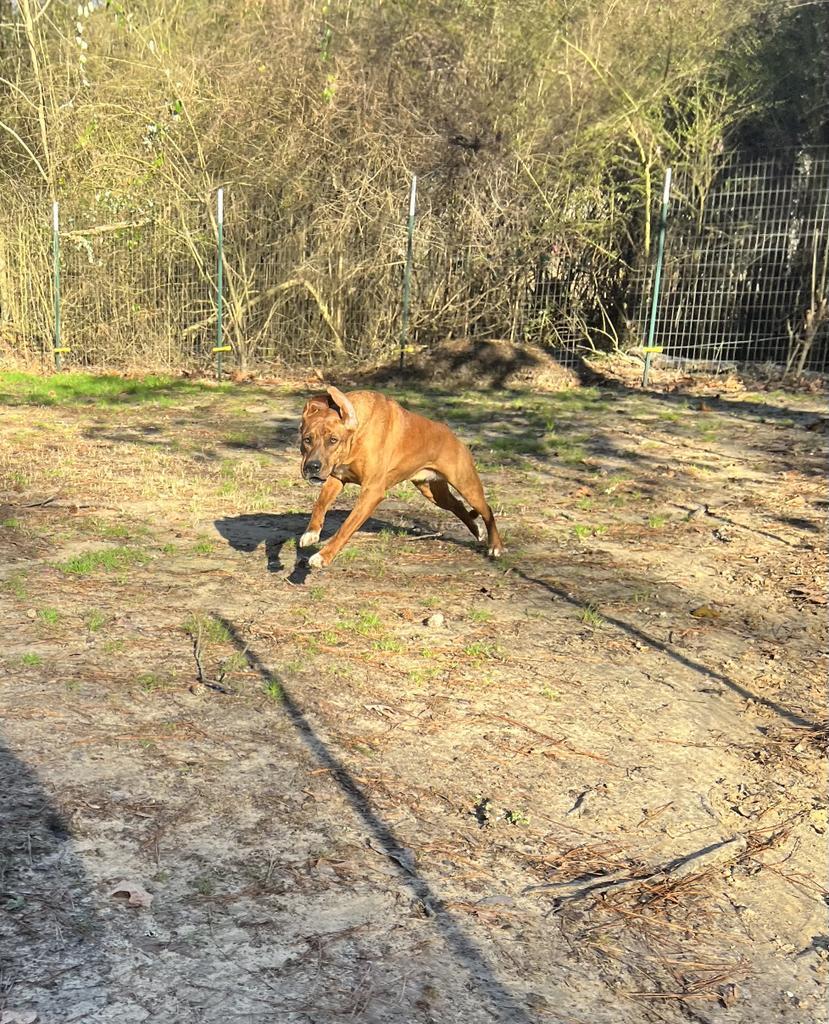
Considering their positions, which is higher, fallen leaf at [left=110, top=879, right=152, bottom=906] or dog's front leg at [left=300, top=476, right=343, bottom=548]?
dog's front leg at [left=300, top=476, right=343, bottom=548]

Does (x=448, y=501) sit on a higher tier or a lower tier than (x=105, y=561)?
higher

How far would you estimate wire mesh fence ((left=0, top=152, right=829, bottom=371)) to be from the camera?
15.5 metres

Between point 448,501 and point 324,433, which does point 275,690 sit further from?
point 448,501

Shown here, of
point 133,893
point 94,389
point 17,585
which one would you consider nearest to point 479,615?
point 17,585

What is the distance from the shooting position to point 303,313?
15984mm

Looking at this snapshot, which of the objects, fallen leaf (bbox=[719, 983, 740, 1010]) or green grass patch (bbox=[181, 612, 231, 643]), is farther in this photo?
green grass patch (bbox=[181, 612, 231, 643])

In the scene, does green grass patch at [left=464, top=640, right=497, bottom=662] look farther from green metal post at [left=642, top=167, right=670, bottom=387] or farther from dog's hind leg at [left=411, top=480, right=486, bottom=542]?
green metal post at [left=642, top=167, right=670, bottom=387]

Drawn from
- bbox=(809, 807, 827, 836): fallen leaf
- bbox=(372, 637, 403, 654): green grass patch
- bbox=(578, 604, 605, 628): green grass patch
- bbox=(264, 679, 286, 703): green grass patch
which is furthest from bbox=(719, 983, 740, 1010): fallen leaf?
bbox=(578, 604, 605, 628): green grass patch

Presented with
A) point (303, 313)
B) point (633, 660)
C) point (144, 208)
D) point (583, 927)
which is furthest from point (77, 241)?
point (583, 927)

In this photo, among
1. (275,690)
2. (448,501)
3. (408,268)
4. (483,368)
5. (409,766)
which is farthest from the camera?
(408,268)

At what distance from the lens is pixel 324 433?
5.38 metres

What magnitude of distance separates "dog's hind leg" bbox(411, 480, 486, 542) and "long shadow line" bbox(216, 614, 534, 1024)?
2496 millimetres

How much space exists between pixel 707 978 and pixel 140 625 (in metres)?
3.12

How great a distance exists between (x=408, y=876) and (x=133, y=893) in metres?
0.76
